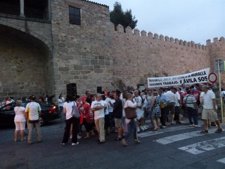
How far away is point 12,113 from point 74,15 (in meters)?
8.95

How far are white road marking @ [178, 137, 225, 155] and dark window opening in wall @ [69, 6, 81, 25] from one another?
1343 cm

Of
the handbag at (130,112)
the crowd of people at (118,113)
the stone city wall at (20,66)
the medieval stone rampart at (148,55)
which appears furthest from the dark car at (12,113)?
the medieval stone rampart at (148,55)

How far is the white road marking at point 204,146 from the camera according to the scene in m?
7.11

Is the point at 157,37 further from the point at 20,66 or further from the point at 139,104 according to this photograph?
the point at 139,104

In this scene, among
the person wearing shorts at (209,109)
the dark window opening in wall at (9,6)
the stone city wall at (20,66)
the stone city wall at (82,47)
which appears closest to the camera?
the person wearing shorts at (209,109)

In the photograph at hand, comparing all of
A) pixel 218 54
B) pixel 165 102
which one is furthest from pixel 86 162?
pixel 218 54

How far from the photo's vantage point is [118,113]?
841 cm

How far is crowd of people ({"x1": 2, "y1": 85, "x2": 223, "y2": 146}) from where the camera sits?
8.41 m

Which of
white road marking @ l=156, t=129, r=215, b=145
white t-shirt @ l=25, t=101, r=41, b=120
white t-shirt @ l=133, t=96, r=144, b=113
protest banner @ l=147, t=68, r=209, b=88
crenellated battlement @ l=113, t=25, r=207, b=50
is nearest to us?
white road marking @ l=156, t=129, r=215, b=145

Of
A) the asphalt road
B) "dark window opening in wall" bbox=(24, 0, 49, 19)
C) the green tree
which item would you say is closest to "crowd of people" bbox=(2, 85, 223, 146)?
the asphalt road

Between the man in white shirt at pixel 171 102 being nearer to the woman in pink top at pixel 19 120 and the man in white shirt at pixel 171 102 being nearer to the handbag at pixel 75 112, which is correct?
the handbag at pixel 75 112

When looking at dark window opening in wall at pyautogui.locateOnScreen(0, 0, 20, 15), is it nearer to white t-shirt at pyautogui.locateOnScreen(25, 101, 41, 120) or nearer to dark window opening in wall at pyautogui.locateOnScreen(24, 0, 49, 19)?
dark window opening in wall at pyautogui.locateOnScreen(24, 0, 49, 19)

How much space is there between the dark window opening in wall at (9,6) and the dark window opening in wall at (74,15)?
11.6 feet

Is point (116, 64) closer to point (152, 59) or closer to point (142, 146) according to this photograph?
point (152, 59)
